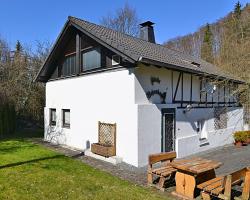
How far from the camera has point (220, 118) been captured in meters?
15.5

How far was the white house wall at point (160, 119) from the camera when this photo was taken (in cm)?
1001

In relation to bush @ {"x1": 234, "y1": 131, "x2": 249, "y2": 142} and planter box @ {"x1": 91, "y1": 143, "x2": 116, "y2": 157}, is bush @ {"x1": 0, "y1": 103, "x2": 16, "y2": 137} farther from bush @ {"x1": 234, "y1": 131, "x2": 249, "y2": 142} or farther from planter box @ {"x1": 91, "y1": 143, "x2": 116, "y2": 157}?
bush @ {"x1": 234, "y1": 131, "x2": 249, "y2": 142}

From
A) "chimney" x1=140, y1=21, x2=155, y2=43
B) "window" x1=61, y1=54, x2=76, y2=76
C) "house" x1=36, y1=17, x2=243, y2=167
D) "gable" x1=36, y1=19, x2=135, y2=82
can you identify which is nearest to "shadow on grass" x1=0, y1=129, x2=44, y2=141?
"house" x1=36, y1=17, x2=243, y2=167

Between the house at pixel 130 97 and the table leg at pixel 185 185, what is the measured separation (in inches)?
112

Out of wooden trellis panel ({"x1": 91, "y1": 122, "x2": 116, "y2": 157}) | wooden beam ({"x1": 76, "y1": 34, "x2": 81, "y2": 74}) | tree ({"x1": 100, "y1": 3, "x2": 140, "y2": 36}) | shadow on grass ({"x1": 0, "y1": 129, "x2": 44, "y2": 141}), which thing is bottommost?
shadow on grass ({"x1": 0, "y1": 129, "x2": 44, "y2": 141})

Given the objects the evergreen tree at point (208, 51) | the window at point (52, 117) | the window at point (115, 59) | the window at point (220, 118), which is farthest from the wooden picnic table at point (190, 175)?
the evergreen tree at point (208, 51)

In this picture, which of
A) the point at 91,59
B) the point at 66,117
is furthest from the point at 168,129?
the point at 66,117

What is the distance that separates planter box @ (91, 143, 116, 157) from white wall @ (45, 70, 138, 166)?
0.89 ft

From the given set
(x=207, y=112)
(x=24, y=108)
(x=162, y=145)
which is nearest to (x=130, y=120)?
(x=162, y=145)

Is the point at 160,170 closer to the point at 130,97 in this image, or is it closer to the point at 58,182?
the point at 58,182

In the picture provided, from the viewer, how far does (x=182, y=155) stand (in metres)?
11.5

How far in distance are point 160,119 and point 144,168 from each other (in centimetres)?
213

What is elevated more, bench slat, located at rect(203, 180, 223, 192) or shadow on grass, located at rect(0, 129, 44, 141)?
bench slat, located at rect(203, 180, 223, 192)

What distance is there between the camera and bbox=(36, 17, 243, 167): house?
1012cm
